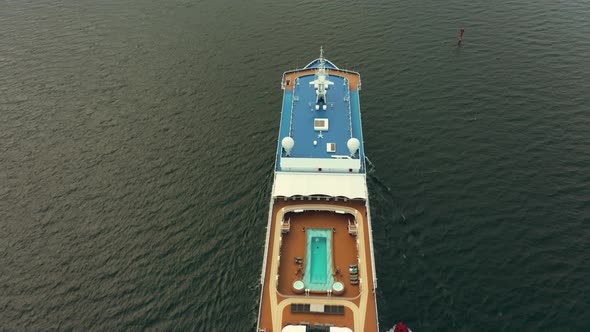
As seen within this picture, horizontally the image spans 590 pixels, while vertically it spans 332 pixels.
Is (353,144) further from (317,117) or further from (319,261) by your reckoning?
(319,261)

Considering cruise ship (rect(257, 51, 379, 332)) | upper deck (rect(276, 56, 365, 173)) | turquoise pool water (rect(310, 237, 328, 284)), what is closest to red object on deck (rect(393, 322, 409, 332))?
cruise ship (rect(257, 51, 379, 332))

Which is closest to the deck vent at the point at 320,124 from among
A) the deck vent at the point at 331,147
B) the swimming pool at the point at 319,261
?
the deck vent at the point at 331,147

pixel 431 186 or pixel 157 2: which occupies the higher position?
pixel 157 2

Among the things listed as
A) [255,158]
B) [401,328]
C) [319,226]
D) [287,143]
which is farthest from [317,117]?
[401,328]

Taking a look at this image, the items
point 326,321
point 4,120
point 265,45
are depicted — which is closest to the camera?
point 326,321

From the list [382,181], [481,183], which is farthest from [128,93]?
[481,183]

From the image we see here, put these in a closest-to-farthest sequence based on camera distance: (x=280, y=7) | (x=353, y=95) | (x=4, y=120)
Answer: (x=353, y=95) → (x=4, y=120) → (x=280, y=7)

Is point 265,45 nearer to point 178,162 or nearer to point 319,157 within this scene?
point 178,162
